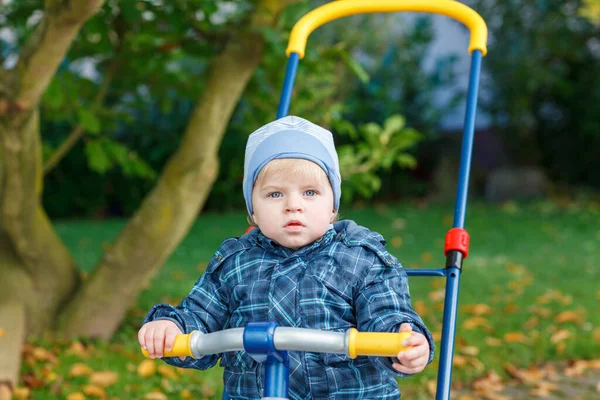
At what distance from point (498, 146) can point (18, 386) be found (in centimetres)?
1064

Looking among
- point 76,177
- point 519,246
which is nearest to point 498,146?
point 519,246

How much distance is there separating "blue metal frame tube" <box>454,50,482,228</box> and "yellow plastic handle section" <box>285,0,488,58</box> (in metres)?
0.09

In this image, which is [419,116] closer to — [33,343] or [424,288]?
[424,288]

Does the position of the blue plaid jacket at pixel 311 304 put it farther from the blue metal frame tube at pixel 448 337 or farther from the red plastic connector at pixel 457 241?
the red plastic connector at pixel 457 241

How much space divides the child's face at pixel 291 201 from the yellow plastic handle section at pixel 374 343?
382mm

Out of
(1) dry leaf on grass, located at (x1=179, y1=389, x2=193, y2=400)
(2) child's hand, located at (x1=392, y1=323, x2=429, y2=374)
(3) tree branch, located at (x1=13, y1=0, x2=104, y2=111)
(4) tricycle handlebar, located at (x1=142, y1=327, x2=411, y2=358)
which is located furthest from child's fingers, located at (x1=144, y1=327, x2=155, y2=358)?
(1) dry leaf on grass, located at (x1=179, y1=389, x2=193, y2=400)

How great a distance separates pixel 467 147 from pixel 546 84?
9439 mm

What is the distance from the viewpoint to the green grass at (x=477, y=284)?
3770mm

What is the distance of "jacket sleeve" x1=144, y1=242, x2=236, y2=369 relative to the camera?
1.84 m

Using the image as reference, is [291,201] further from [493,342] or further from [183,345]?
A: [493,342]

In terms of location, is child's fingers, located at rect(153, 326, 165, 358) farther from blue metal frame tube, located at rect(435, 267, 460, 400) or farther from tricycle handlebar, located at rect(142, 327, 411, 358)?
blue metal frame tube, located at rect(435, 267, 460, 400)

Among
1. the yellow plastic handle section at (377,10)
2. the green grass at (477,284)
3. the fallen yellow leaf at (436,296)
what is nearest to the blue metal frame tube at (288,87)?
the yellow plastic handle section at (377,10)

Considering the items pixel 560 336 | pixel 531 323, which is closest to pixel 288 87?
pixel 560 336

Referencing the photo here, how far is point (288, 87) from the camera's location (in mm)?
2551
